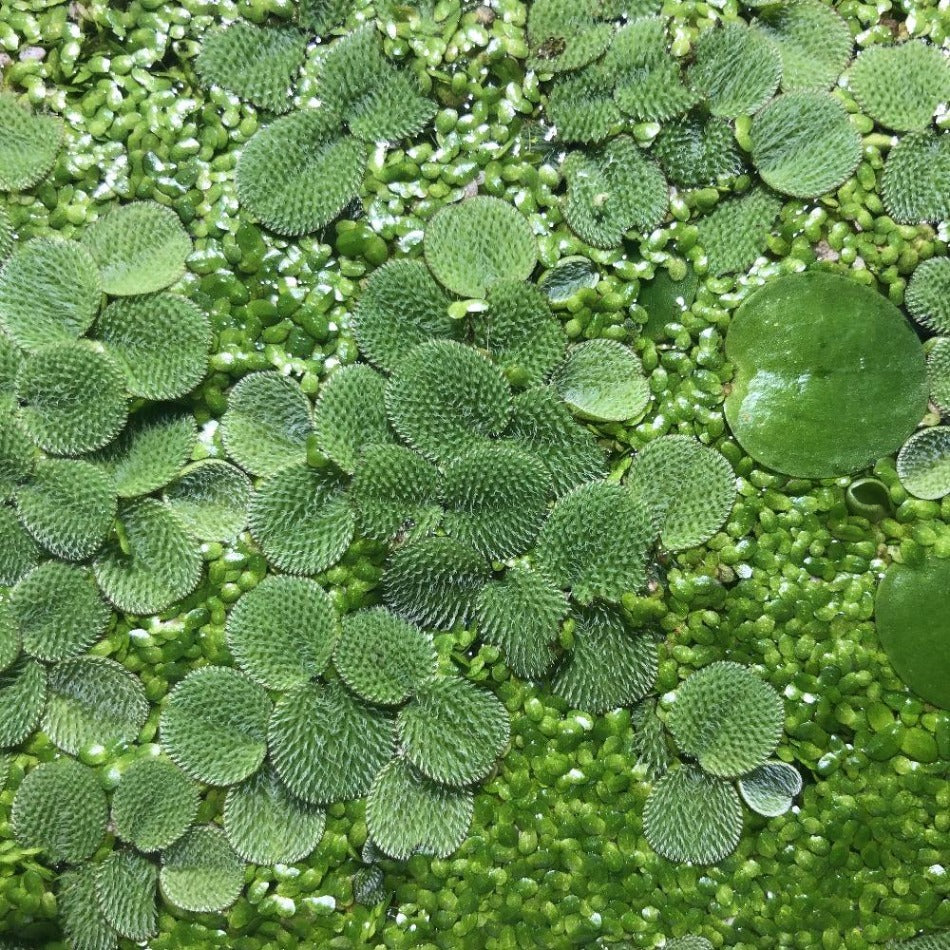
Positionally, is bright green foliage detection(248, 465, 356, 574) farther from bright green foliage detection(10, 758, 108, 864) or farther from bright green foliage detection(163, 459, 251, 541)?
bright green foliage detection(10, 758, 108, 864)

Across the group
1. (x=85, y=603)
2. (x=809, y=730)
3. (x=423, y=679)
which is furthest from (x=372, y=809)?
(x=809, y=730)

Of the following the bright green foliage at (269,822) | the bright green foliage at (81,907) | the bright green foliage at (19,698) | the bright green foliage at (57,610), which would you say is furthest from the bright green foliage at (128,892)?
the bright green foliage at (57,610)

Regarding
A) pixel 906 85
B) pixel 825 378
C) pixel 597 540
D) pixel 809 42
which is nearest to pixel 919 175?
pixel 906 85

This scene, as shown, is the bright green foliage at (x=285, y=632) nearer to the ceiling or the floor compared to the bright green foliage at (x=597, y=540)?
nearer to the floor

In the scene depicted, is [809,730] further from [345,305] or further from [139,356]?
[139,356]

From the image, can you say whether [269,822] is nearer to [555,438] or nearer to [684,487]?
[555,438]

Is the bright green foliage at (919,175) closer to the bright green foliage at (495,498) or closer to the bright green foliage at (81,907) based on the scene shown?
the bright green foliage at (495,498)
